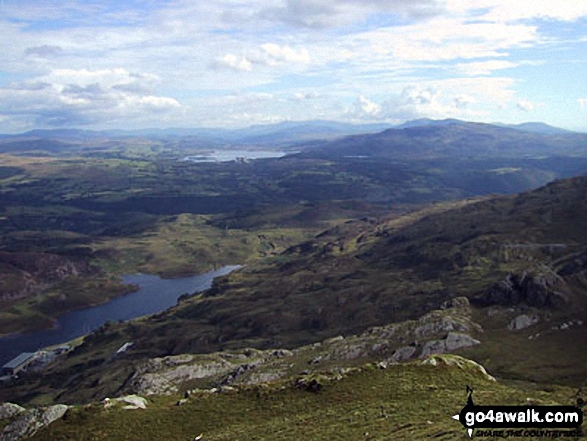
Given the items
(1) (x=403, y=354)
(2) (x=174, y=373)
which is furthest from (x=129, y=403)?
(2) (x=174, y=373)

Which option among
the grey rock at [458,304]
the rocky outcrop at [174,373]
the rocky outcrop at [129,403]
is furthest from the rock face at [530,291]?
the rocky outcrop at [129,403]

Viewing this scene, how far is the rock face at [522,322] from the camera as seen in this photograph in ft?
418

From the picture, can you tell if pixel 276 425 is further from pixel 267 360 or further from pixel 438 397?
pixel 267 360

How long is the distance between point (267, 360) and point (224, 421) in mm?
74121

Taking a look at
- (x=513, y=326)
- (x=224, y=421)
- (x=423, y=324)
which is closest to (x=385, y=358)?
(x=423, y=324)

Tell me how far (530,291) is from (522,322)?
17.2 meters

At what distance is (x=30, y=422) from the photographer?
224 ft

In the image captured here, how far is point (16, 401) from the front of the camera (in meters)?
172

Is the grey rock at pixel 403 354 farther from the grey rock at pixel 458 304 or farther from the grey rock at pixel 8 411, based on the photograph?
the grey rock at pixel 8 411

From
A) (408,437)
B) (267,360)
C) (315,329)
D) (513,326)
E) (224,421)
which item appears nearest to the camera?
(408,437)

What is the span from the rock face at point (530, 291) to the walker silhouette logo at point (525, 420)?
343 feet

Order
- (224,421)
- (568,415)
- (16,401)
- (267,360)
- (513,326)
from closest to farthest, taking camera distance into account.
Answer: (568,415) < (224,421) < (513,326) < (267,360) < (16,401)

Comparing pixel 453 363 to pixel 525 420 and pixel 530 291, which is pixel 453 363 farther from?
pixel 530 291

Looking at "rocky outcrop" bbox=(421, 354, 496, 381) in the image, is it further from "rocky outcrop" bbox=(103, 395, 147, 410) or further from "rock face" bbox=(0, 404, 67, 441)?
"rock face" bbox=(0, 404, 67, 441)
